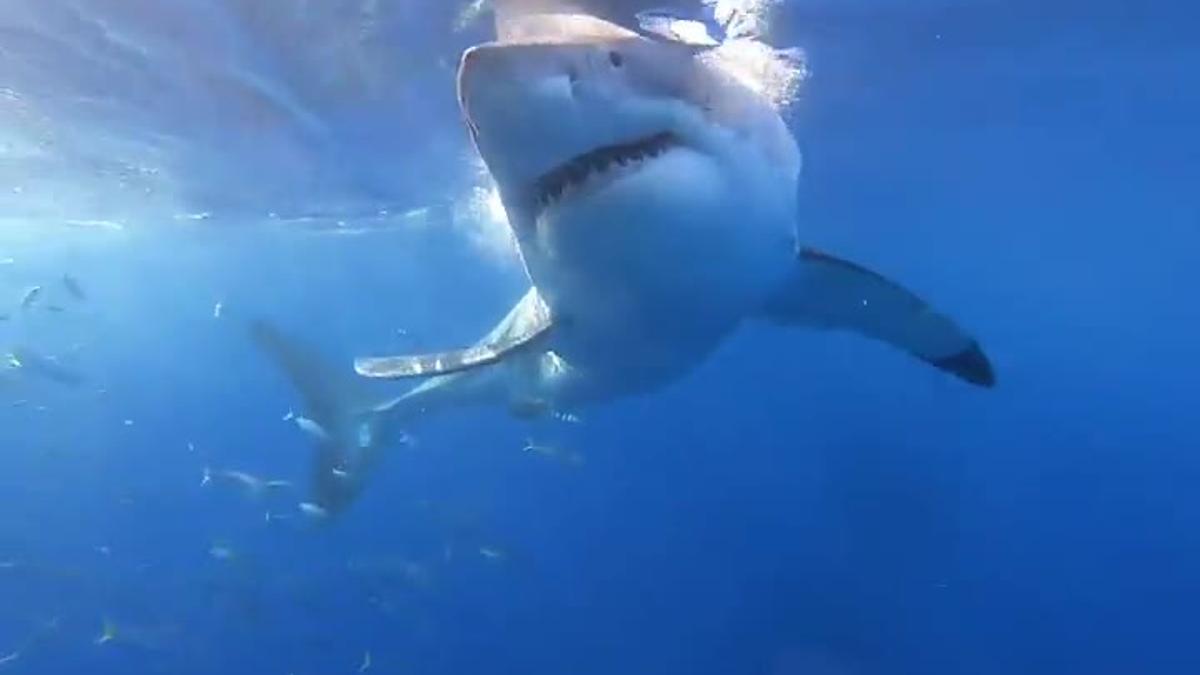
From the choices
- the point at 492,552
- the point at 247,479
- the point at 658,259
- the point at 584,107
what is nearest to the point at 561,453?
the point at 492,552

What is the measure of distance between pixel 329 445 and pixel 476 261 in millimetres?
35558

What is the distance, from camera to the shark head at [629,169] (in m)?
3.74

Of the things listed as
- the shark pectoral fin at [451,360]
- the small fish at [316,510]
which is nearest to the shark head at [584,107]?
the shark pectoral fin at [451,360]

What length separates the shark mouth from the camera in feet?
13.6

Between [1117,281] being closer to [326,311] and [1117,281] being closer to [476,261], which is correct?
[476,261]

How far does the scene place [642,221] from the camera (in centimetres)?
443

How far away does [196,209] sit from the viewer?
92.1 feet

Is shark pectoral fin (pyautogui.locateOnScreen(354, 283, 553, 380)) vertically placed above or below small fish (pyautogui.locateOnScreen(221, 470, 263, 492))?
above

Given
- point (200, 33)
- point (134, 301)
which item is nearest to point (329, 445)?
point (200, 33)

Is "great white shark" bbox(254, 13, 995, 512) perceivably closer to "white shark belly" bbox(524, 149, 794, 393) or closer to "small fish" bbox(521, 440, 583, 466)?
"white shark belly" bbox(524, 149, 794, 393)

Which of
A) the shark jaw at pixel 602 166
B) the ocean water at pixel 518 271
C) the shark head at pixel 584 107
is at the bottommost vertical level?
the ocean water at pixel 518 271

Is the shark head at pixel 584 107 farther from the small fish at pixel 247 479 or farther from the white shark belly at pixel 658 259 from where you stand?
the small fish at pixel 247 479

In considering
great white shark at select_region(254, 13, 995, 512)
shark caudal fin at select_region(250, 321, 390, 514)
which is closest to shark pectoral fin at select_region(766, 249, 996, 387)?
great white shark at select_region(254, 13, 995, 512)

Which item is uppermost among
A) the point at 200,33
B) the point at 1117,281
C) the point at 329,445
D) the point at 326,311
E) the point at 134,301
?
the point at 200,33
